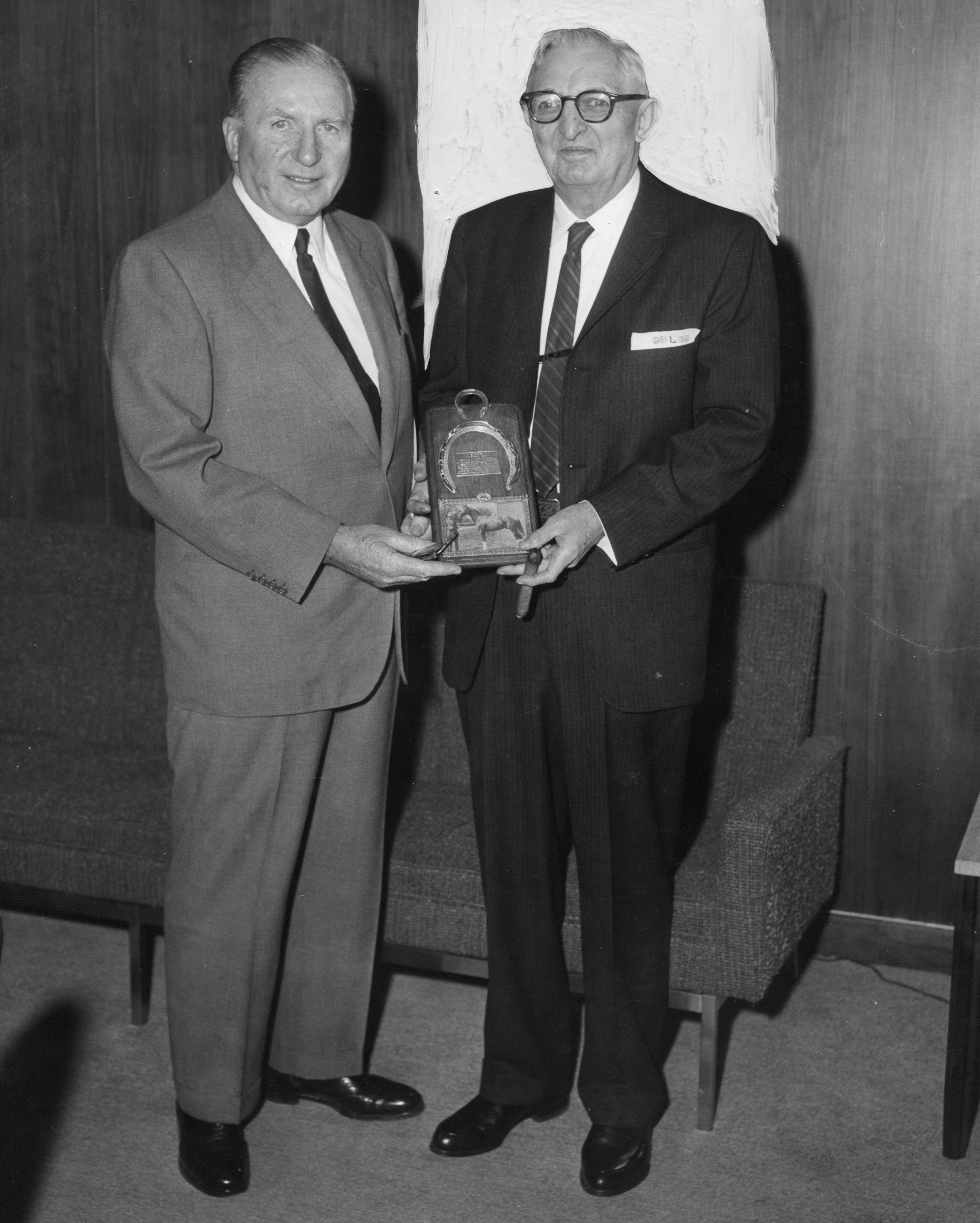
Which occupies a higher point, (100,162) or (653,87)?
(653,87)

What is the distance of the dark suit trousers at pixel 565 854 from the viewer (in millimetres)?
2660

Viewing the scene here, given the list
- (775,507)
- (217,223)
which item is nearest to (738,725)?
(775,507)

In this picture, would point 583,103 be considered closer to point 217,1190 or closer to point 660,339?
point 660,339

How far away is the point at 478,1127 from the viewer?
2869mm

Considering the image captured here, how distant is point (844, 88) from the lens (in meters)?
3.27

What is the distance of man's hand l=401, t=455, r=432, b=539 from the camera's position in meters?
2.81

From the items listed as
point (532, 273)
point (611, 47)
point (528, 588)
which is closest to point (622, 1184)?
point (528, 588)

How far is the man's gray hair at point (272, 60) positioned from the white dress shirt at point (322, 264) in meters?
0.16

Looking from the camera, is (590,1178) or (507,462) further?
(590,1178)

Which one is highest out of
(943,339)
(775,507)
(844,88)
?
(844,88)

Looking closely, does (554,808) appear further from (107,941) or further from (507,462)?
(107,941)

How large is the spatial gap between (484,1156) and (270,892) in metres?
0.70

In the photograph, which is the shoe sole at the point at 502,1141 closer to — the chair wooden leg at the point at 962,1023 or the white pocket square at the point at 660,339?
the chair wooden leg at the point at 962,1023

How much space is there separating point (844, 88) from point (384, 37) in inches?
45.3
